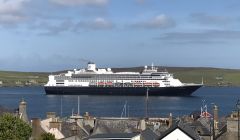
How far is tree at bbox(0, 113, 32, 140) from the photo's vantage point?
115ft

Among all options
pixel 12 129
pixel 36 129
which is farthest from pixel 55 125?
pixel 12 129

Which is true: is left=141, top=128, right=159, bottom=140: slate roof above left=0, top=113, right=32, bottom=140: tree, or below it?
below

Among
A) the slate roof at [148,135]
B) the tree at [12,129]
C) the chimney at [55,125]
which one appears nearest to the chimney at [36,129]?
the chimney at [55,125]

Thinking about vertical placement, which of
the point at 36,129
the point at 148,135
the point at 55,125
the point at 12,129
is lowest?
the point at 148,135

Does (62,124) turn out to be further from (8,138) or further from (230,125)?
(230,125)

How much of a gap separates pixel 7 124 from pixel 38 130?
347cm

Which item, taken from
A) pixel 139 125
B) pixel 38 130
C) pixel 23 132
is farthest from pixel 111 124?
pixel 23 132

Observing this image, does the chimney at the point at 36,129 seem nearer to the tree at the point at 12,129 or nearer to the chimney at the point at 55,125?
the chimney at the point at 55,125

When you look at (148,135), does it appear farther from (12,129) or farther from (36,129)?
(12,129)

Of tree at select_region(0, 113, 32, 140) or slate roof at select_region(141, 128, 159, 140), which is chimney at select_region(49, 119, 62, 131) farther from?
slate roof at select_region(141, 128, 159, 140)

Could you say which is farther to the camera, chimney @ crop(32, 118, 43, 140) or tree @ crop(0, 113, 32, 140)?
chimney @ crop(32, 118, 43, 140)

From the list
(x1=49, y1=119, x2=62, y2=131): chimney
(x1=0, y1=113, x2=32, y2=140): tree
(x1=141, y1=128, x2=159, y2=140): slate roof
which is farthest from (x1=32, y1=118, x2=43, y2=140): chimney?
(x1=141, y1=128, x2=159, y2=140): slate roof

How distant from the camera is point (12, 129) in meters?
35.3

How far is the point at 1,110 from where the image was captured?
4631 cm
